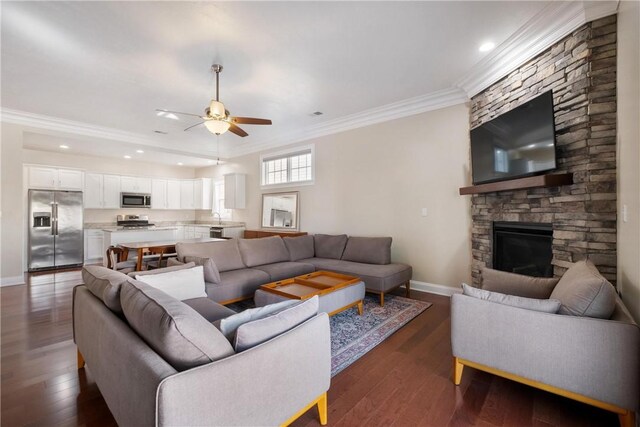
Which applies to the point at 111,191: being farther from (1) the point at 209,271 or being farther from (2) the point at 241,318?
(2) the point at 241,318

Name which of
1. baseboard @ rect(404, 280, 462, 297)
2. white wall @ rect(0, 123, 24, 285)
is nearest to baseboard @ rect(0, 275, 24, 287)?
white wall @ rect(0, 123, 24, 285)

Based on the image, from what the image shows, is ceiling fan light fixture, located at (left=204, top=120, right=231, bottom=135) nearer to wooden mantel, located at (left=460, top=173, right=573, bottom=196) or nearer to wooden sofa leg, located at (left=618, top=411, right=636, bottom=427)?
wooden mantel, located at (left=460, top=173, right=573, bottom=196)

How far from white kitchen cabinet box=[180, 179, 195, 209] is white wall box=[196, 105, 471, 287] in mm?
4906

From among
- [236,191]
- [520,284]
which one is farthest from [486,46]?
[236,191]

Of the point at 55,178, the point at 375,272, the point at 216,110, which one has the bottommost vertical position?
the point at 375,272

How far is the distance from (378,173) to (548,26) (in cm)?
268

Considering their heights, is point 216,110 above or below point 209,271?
above

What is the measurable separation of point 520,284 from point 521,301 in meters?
0.68

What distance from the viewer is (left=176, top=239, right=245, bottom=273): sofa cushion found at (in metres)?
3.57

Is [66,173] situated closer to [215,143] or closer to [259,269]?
[215,143]

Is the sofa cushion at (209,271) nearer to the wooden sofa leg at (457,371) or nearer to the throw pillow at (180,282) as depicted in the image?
the throw pillow at (180,282)

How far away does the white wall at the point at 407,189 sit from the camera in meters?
4.01

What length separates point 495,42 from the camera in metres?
2.91

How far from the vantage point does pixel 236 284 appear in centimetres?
332
